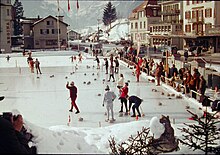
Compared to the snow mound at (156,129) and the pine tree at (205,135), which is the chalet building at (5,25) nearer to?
the snow mound at (156,129)

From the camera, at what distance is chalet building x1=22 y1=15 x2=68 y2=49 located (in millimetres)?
32969

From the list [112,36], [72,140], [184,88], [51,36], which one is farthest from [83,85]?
[112,36]

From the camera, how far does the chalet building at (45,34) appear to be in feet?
108

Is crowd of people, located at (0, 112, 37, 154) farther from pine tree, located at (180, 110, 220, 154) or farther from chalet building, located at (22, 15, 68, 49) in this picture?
chalet building, located at (22, 15, 68, 49)

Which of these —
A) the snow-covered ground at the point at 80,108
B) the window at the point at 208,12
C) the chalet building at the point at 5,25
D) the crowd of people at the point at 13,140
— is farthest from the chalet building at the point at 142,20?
the crowd of people at the point at 13,140

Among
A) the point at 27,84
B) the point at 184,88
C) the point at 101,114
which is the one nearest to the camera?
the point at 101,114

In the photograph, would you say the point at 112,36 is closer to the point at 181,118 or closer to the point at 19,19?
the point at 19,19

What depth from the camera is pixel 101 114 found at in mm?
6641

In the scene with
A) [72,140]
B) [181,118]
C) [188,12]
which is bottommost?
[181,118]

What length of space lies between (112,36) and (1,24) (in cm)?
2578

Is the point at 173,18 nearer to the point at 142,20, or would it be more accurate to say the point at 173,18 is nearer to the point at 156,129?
the point at 156,129

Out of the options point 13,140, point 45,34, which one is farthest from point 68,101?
point 45,34

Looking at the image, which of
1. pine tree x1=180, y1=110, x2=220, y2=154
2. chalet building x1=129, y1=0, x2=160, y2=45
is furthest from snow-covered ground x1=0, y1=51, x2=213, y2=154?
chalet building x1=129, y1=0, x2=160, y2=45

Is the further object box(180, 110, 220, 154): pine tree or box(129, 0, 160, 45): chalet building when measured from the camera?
box(129, 0, 160, 45): chalet building
